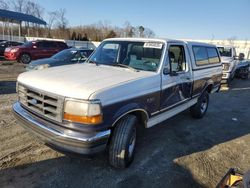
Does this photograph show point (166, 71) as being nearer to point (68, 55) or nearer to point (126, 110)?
point (126, 110)

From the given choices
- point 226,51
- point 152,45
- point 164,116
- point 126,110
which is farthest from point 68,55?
point 226,51

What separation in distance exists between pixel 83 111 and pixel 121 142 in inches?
33.0

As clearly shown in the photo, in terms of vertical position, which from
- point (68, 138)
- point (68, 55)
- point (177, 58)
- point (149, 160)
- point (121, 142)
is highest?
point (177, 58)

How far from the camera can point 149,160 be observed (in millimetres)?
3930

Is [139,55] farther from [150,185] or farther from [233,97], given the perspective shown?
[233,97]

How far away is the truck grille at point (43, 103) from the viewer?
2.93 metres

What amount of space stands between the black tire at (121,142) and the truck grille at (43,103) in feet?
2.81

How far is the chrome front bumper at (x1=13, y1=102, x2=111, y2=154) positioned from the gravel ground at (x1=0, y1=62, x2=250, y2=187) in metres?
0.21

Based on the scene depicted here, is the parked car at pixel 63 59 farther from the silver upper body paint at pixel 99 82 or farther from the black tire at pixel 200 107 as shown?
the silver upper body paint at pixel 99 82

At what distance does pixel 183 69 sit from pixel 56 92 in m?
3.02

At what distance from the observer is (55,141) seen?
2.95 metres

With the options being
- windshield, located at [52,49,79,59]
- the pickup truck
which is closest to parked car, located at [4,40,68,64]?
Answer: windshield, located at [52,49,79,59]

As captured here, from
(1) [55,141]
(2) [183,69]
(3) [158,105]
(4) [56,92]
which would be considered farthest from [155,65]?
(1) [55,141]

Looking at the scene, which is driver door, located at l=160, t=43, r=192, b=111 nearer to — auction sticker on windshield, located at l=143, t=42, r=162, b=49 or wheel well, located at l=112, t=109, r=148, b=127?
auction sticker on windshield, located at l=143, t=42, r=162, b=49
